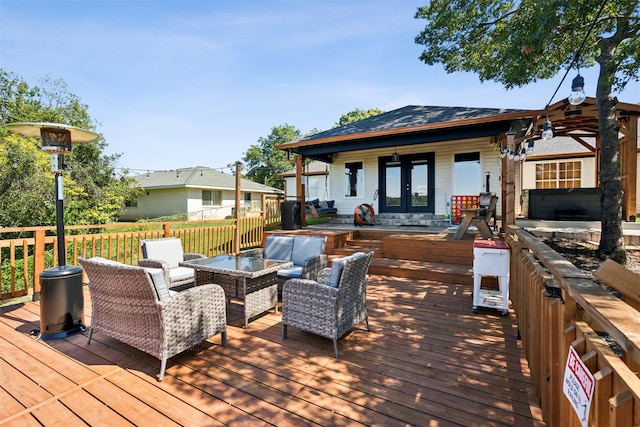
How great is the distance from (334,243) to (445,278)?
2685 mm

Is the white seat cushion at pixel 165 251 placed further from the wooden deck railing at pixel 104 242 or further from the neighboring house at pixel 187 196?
the neighboring house at pixel 187 196

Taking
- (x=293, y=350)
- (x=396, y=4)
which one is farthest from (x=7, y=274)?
(x=396, y=4)

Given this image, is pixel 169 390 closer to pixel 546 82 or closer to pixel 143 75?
pixel 546 82

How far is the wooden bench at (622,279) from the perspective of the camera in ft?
3.41

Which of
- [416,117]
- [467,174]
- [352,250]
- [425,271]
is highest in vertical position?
[416,117]

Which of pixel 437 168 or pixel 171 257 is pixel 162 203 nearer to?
pixel 437 168

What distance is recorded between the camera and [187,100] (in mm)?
13594

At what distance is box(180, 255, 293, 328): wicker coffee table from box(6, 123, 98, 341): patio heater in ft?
3.80

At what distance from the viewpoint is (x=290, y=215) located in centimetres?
879

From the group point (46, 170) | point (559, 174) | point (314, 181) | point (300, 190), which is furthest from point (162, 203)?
point (559, 174)

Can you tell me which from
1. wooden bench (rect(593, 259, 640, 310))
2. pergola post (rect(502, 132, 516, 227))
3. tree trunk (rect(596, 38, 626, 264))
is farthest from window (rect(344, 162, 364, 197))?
wooden bench (rect(593, 259, 640, 310))

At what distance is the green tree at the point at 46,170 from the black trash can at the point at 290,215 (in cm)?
744

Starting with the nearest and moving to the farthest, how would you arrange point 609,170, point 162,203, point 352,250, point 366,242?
point 609,170 → point 352,250 → point 366,242 → point 162,203

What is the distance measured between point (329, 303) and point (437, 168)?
7808 millimetres
